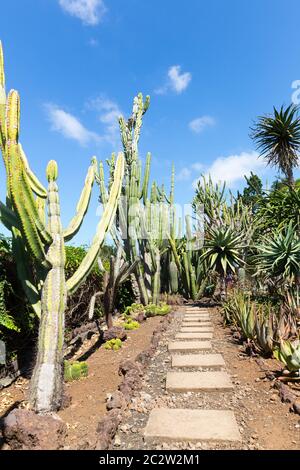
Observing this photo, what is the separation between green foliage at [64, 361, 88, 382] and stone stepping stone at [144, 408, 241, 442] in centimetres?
132

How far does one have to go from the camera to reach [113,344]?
5.09 meters

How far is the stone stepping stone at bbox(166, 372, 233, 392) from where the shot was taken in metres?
3.33

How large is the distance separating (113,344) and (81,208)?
2.28 metres

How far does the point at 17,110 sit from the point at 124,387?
3.04m

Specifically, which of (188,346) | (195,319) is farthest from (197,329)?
(188,346)

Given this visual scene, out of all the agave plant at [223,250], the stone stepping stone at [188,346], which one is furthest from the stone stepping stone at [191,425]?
the agave plant at [223,250]

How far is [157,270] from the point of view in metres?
9.78

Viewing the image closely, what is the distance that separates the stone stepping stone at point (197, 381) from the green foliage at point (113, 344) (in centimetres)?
137

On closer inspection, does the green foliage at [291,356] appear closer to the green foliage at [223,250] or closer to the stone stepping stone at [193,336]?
the stone stepping stone at [193,336]

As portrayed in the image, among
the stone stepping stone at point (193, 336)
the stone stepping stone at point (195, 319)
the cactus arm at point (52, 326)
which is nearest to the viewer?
the cactus arm at point (52, 326)

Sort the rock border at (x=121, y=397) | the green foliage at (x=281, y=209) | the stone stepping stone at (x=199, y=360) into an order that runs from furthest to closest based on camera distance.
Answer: the green foliage at (x=281, y=209), the stone stepping stone at (x=199, y=360), the rock border at (x=121, y=397)

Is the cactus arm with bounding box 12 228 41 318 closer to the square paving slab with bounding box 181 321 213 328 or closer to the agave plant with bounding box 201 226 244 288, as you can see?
the square paving slab with bounding box 181 321 213 328

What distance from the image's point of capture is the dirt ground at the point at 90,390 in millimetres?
2619
